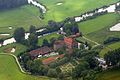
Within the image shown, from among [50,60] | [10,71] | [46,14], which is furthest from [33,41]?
[46,14]

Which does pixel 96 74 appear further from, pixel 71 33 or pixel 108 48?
pixel 71 33

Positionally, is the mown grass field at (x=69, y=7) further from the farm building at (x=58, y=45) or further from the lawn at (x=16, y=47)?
the farm building at (x=58, y=45)

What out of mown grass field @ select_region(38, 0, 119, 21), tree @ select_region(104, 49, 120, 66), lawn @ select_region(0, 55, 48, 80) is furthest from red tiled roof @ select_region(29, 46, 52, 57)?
mown grass field @ select_region(38, 0, 119, 21)

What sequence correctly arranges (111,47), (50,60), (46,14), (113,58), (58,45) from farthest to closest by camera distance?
(46,14), (58,45), (111,47), (50,60), (113,58)

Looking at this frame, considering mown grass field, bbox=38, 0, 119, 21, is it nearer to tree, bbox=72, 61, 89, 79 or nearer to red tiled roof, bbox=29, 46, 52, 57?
red tiled roof, bbox=29, 46, 52, 57

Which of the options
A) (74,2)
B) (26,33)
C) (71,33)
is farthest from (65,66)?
(74,2)

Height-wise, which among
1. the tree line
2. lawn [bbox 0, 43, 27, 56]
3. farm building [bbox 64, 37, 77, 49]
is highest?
the tree line

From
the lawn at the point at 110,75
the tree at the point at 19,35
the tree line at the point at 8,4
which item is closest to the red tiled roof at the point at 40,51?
the tree at the point at 19,35

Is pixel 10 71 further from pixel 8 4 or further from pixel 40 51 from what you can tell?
pixel 8 4
